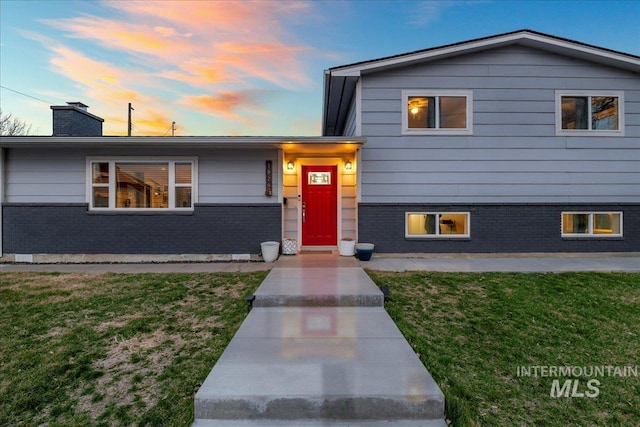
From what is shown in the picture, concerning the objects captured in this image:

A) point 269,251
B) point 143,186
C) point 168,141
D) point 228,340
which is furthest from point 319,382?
point 143,186

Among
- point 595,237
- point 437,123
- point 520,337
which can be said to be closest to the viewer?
point 520,337

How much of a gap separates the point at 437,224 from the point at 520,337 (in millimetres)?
4263

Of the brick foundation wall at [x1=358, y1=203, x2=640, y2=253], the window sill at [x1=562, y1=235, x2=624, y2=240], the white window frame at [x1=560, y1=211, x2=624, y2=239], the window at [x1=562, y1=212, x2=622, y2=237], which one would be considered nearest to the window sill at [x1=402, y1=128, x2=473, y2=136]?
the brick foundation wall at [x1=358, y1=203, x2=640, y2=253]

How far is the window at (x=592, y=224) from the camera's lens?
7152 millimetres

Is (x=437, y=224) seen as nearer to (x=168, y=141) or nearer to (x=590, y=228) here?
(x=590, y=228)

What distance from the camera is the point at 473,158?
7.01 m

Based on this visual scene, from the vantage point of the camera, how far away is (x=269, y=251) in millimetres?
6742

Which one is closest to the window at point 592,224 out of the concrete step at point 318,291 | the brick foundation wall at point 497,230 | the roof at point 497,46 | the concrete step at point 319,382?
the brick foundation wall at point 497,230

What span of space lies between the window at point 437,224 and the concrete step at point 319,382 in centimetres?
447

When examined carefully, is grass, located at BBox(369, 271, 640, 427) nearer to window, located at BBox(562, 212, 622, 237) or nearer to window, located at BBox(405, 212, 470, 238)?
window, located at BBox(405, 212, 470, 238)

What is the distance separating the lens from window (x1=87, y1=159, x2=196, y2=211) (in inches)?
276

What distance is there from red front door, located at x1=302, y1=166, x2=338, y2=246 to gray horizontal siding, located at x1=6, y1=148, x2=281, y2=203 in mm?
974

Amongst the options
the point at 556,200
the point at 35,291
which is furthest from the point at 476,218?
the point at 35,291

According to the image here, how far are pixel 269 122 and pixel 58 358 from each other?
1486cm
